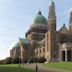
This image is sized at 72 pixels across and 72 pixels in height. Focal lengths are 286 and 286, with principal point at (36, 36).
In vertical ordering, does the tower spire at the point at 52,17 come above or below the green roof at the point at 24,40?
above

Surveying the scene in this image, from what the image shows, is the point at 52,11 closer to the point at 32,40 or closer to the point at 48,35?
the point at 48,35

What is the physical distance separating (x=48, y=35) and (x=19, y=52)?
66.5 feet

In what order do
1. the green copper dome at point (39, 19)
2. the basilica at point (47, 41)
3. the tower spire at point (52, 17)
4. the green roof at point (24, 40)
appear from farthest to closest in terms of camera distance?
1. the green copper dome at point (39, 19)
2. the green roof at point (24, 40)
3. the tower spire at point (52, 17)
4. the basilica at point (47, 41)

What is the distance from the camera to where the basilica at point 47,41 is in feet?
286

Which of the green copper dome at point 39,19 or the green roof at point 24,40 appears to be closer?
the green roof at point 24,40

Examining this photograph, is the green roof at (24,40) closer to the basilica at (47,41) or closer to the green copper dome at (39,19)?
the basilica at (47,41)

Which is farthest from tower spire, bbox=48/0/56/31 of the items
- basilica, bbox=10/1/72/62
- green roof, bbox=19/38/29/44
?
green roof, bbox=19/38/29/44

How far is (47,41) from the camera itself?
303 feet

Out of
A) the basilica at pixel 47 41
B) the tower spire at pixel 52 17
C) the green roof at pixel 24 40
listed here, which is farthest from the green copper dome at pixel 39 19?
the tower spire at pixel 52 17

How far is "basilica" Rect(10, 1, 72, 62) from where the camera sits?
8706 centimetres

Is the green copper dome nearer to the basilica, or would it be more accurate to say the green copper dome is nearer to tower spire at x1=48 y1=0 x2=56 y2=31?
the basilica

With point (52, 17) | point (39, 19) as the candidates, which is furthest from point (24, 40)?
point (52, 17)

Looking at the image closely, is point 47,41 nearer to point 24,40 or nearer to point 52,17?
point 52,17

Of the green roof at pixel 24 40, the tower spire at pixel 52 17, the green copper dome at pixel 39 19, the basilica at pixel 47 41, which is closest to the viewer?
the basilica at pixel 47 41
